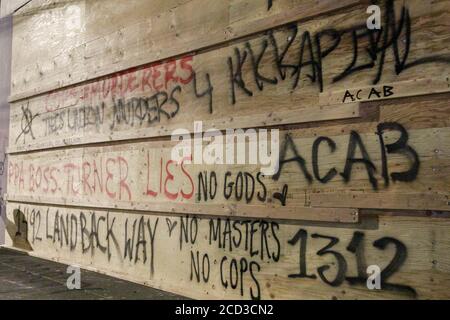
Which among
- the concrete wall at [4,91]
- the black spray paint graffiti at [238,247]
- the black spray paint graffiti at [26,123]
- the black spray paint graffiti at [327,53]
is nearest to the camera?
the black spray paint graffiti at [327,53]

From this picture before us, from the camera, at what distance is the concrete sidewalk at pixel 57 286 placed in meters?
Answer: 5.97

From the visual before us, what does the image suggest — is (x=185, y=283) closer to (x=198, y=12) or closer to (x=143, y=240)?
(x=143, y=240)

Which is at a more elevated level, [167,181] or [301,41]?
[301,41]

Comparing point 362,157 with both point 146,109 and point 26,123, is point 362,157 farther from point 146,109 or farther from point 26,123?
point 26,123

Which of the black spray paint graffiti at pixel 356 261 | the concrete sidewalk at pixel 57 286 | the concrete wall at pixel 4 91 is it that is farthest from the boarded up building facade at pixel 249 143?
the concrete wall at pixel 4 91

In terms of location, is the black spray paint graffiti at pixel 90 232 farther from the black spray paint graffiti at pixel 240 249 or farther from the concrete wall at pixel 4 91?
the concrete wall at pixel 4 91

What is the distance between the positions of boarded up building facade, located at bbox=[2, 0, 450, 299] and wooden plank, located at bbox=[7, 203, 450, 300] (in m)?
0.02

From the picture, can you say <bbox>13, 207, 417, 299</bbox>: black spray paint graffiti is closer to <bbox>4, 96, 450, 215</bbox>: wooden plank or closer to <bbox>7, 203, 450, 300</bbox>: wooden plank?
<bbox>7, 203, 450, 300</bbox>: wooden plank

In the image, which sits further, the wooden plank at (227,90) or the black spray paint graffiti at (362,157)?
the wooden plank at (227,90)

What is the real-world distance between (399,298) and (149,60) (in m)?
4.20

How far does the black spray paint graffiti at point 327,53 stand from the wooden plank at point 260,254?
131 centimetres

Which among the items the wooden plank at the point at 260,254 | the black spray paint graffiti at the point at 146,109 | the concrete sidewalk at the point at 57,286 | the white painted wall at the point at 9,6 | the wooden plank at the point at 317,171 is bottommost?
Result: the concrete sidewalk at the point at 57,286

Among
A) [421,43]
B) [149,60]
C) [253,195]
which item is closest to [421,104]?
[421,43]

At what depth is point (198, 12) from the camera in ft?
19.9
